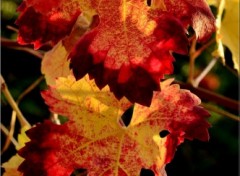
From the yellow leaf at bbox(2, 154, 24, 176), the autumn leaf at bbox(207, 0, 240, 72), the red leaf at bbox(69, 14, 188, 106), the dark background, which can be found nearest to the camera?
the red leaf at bbox(69, 14, 188, 106)

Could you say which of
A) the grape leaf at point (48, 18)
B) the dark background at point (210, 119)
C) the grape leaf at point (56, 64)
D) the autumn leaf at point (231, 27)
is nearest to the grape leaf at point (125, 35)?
the grape leaf at point (48, 18)

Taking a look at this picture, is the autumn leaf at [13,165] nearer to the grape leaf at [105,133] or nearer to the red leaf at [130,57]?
the grape leaf at [105,133]

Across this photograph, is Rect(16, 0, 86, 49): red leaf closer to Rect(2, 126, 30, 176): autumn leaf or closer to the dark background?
Rect(2, 126, 30, 176): autumn leaf

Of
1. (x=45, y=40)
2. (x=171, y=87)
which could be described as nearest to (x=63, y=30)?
(x=45, y=40)

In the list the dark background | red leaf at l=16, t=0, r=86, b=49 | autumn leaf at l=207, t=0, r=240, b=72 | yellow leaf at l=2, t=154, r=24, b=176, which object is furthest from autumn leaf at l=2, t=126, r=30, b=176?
the dark background

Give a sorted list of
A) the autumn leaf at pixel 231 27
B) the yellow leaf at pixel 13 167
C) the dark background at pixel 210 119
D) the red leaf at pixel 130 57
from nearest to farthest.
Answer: the red leaf at pixel 130 57, the yellow leaf at pixel 13 167, the autumn leaf at pixel 231 27, the dark background at pixel 210 119

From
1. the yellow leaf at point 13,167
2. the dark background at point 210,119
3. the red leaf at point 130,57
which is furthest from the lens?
the dark background at point 210,119

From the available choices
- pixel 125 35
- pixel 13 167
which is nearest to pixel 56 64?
pixel 13 167
